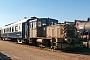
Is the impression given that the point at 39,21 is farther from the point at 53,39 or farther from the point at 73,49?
the point at 73,49

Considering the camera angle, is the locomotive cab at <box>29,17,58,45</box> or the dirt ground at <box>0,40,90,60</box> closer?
the dirt ground at <box>0,40,90,60</box>

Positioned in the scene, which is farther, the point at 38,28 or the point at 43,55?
the point at 38,28

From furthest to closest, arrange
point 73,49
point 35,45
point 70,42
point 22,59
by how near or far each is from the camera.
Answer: point 35,45 < point 73,49 < point 70,42 < point 22,59

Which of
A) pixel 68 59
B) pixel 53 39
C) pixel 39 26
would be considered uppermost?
pixel 39 26

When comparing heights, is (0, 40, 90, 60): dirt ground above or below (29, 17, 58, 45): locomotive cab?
below

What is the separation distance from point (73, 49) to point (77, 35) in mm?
1454

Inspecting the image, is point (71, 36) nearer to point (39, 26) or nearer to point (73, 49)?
point (73, 49)

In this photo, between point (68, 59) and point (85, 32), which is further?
point (85, 32)

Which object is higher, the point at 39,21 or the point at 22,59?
the point at 39,21

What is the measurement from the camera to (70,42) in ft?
56.0

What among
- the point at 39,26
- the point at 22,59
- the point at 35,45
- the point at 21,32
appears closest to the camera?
the point at 22,59

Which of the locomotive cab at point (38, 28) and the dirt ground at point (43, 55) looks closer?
the dirt ground at point (43, 55)

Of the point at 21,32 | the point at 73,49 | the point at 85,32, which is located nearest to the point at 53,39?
the point at 73,49

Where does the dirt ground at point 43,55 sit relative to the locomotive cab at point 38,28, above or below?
below
